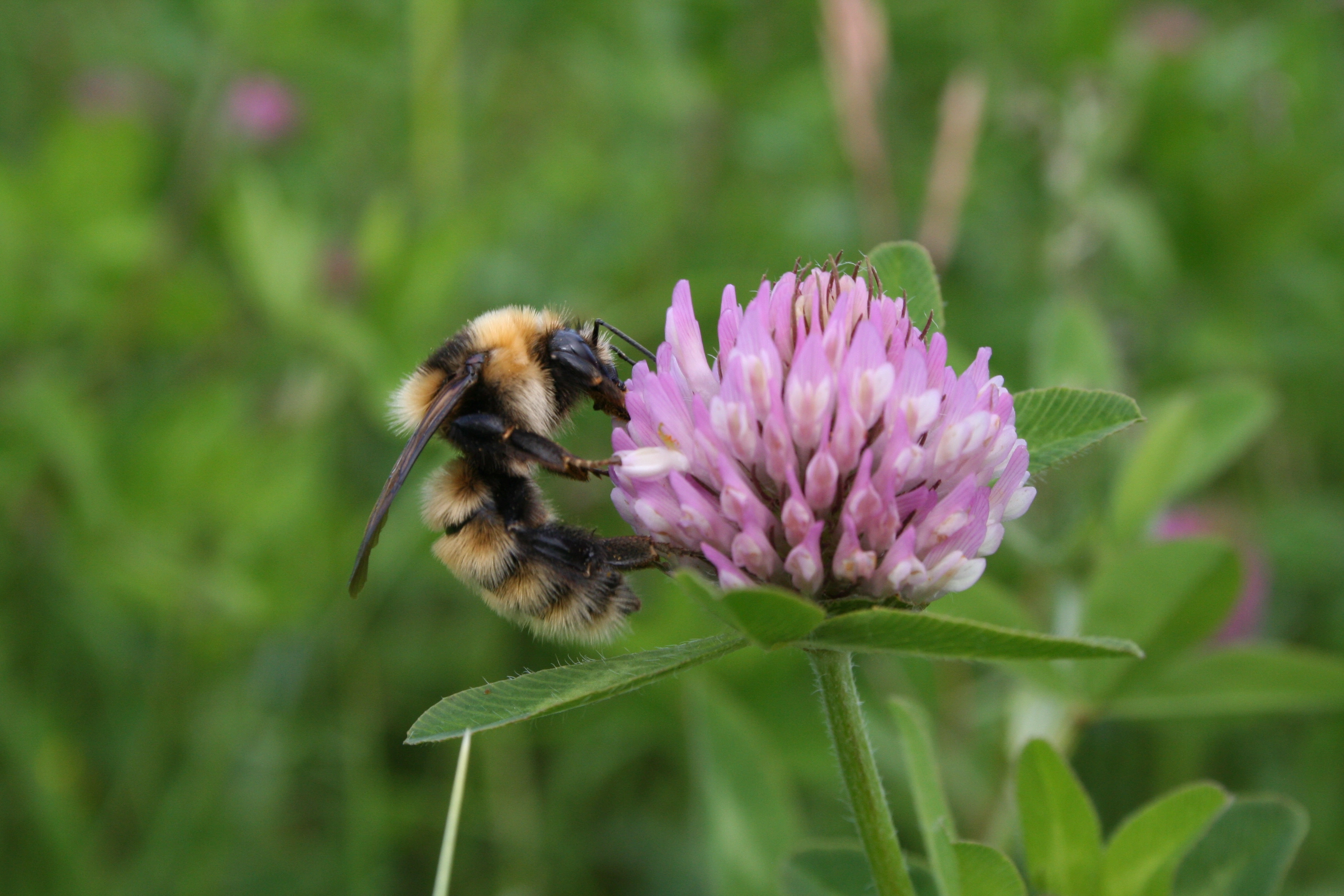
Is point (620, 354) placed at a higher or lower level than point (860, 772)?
higher

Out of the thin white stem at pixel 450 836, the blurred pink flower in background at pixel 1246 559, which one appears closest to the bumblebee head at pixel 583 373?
the thin white stem at pixel 450 836

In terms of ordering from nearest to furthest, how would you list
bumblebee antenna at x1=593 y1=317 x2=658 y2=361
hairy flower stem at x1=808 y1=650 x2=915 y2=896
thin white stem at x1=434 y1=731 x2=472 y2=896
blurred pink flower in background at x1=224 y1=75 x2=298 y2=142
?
1. hairy flower stem at x1=808 y1=650 x2=915 y2=896
2. thin white stem at x1=434 y1=731 x2=472 y2=896
3. bumblebee antenna at x1=593 y1=317 x2=658 y2=361
4. blurred pink flower in background at x1=224 y1=75 x2=298 y2=142

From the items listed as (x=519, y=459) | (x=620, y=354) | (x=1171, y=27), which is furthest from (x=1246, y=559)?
(x=1171, y=27)

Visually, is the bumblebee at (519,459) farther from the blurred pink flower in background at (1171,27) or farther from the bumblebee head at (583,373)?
the blurred pink flower in background at (1171,27)

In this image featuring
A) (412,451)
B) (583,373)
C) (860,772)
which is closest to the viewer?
(860,772)

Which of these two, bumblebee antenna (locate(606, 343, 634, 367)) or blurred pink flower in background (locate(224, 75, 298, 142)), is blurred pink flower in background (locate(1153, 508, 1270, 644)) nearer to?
bumblebee antenna (locate(606, 343, 634, 367))

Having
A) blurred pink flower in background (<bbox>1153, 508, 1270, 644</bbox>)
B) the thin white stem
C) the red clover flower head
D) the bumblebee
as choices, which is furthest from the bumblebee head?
blurred pink flower in background (<bbox>1153, 508, 1270, 644</bbox>)

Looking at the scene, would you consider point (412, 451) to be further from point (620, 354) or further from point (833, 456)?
point (833, 456)
